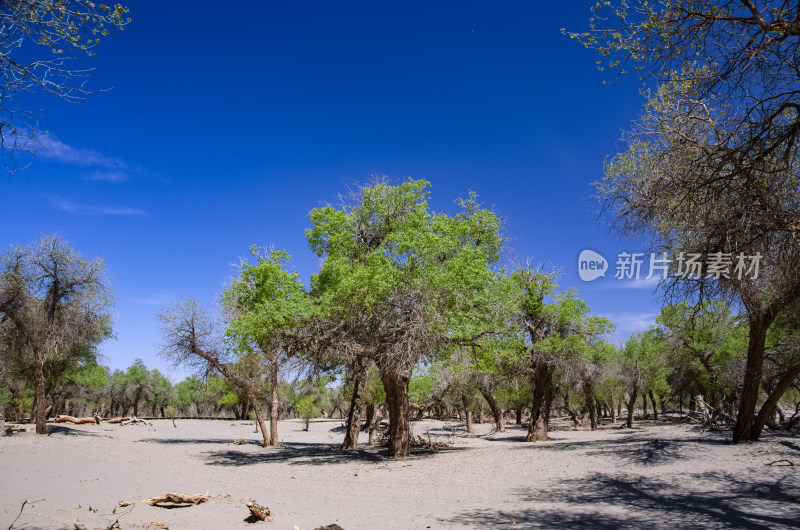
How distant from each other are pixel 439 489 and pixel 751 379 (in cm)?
977

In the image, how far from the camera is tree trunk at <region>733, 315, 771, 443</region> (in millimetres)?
12992

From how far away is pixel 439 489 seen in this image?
1075 centimetres

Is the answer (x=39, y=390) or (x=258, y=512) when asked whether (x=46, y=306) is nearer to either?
(x=39, y=390)

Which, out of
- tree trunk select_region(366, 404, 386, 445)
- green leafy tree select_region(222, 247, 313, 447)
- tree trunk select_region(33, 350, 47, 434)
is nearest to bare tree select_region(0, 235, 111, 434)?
tree trunk select_region(33, 350, 47, 434)

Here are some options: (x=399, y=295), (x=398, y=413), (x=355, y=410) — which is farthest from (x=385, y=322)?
(x=355, y=410)

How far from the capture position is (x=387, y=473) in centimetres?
1373

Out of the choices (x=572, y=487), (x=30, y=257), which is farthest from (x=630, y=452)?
(x=30, y=257)

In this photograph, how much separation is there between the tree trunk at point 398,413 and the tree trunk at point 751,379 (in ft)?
34.1

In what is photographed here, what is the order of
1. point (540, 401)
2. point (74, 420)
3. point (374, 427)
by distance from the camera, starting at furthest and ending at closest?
point (74, 420), point (374, 427), point (540, 401)

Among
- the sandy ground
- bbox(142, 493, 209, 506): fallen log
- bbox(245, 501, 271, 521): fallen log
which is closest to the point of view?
the sandy ground

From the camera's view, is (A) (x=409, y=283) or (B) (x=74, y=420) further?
(B) (x=74, y=420)

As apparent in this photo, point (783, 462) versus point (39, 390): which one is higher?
point (39, 390)

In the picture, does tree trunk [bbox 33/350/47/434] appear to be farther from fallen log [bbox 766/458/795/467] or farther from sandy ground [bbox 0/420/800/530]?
fallen log [bbox 766/458/795/467]

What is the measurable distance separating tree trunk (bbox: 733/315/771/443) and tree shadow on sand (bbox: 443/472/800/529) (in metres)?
4.25
